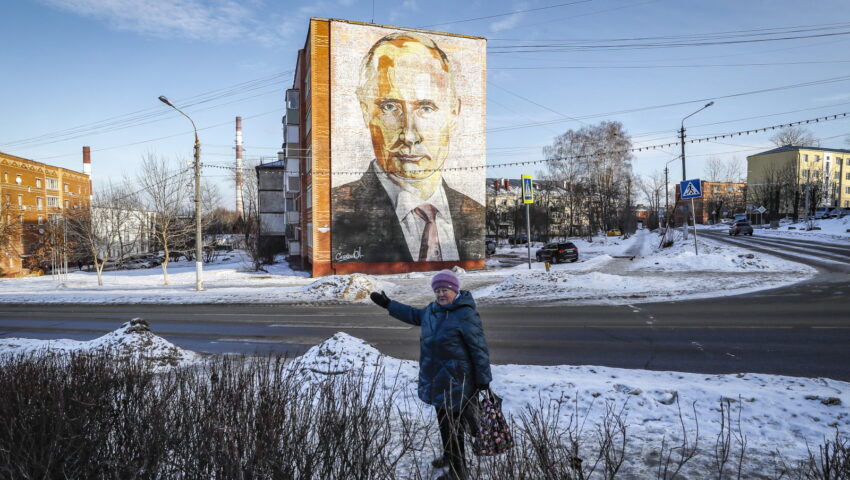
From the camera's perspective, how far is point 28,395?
10.2 feet

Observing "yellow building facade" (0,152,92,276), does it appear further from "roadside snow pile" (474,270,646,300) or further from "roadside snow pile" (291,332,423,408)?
"roadside snow pile" (291,332,423,408)

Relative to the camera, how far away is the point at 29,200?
54562 mm

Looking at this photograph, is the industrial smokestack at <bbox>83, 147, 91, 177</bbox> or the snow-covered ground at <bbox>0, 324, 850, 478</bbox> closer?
the snow-covered ground at <bbox>0, 324, 850, 478</bbox>

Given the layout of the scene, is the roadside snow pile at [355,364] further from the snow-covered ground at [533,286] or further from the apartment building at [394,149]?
the apartment building at [394,149]

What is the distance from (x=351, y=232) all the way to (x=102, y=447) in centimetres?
2351

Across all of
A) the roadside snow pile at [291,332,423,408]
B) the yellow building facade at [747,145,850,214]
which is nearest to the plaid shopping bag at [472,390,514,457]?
the roadside snow pile at [291,332,423,408]

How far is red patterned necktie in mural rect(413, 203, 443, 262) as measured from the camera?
27.0 meters

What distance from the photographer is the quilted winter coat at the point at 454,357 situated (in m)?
3.50

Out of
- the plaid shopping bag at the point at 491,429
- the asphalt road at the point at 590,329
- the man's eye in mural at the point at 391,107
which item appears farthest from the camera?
the man's eye in mural at the point at 391,107

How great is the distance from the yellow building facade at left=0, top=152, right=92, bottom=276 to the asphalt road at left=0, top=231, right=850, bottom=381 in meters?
31.9

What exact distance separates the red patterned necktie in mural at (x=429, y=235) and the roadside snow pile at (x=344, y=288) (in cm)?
860

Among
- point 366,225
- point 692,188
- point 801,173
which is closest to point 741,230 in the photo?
point 692,188

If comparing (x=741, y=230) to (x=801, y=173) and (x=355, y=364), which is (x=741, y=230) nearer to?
(x=801, y=173)

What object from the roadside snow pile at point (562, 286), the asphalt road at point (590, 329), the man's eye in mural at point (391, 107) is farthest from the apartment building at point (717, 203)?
the asphalt road at point (590, 329)
